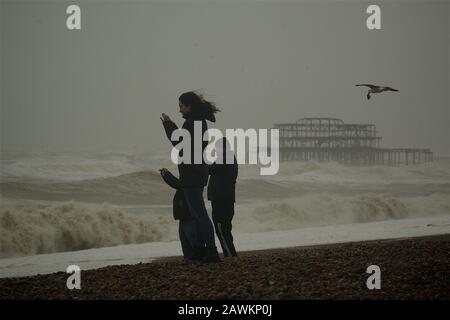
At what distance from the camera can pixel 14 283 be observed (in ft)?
27.0

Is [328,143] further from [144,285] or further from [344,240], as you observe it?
[144,285]

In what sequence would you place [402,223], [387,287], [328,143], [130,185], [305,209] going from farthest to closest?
[328,143] < [130,185] < [305,209] < [402,223] < [387,287]

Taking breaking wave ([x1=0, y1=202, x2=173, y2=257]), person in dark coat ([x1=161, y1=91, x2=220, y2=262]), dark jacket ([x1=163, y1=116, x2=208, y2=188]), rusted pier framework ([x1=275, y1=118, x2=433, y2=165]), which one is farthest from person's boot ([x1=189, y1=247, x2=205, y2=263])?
rusted pier framework ([x1=275, y1=118, x2=433, y2=165])

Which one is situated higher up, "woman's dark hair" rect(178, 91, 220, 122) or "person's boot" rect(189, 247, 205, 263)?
"woman's dark hair" rect(178, 91, 220, 122)

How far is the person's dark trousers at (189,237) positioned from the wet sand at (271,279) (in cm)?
17

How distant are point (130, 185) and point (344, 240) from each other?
2541 centimetres

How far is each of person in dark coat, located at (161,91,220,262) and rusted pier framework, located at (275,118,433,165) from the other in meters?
54.4

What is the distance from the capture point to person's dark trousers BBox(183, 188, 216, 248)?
836 centimetres

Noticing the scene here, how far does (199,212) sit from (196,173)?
0.49 meters

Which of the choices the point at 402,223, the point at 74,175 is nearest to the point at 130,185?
the point at 74,175

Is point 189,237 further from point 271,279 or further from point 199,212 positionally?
point 271,279

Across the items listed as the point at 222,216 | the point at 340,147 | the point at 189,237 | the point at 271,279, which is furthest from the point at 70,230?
the point at 340,147

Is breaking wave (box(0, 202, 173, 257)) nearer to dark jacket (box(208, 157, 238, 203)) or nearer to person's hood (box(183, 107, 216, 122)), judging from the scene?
dark jacket (box(208, 157, 238, 203))
